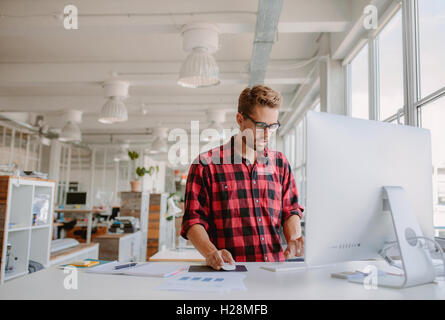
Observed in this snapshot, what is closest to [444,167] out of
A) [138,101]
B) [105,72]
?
[105,72]

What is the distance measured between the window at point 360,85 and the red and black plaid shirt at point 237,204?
114 inches

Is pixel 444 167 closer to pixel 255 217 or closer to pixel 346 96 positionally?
Result: pixel 255 217

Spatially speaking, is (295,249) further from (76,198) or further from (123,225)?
(76,198)

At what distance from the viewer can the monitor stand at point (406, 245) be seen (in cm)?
109

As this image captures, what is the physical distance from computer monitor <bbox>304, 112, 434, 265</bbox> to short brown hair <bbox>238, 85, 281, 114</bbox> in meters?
0.47

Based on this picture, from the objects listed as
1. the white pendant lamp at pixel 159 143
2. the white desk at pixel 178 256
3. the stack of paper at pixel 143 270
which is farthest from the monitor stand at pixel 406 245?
the white pendant lamp at pixel 159 143

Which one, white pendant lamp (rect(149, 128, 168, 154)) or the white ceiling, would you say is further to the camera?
white pendant lamp (rect(149, 128, 168, 154))

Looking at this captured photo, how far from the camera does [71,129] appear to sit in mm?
7207

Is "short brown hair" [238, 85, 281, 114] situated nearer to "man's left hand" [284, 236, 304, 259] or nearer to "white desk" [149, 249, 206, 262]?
"man's left hand" [284, 236, 304, 259]

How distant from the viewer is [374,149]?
3.87 feet

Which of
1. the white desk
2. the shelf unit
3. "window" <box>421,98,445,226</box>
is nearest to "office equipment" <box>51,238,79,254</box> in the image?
the shelf unit

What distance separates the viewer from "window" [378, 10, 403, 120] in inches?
130
